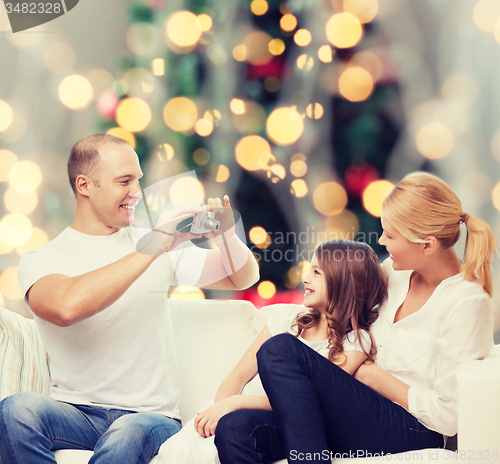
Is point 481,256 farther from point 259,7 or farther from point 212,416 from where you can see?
point 259,7

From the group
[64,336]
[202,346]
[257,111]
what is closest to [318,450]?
[202,346]

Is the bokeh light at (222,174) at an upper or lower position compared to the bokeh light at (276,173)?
upper

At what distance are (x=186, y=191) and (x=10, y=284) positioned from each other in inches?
34.4

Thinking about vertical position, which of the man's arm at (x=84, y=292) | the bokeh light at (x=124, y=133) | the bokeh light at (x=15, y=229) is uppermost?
the bokeh light at (x=124, y=133)

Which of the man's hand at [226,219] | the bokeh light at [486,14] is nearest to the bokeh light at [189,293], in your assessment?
the man's hand at [226,219]

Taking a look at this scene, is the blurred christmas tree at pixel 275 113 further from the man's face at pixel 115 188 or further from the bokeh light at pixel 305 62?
the man's face at pixel 115 188

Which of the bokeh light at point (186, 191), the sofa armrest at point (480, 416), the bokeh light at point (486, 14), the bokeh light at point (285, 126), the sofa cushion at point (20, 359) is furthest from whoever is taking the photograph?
the bokeh light at point (285, 126)

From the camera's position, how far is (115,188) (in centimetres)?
120

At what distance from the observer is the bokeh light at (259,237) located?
5.43ft

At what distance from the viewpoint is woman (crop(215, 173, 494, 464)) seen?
91 cm

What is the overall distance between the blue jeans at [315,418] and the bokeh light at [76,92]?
4.45 feet

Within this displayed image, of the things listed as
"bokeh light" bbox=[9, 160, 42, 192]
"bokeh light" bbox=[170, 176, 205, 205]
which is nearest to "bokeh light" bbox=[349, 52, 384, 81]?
"bokeh light" bbox=[170, 176, 205, 205]

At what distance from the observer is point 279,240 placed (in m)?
1.68

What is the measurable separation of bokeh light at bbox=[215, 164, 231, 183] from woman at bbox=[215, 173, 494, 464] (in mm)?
780
